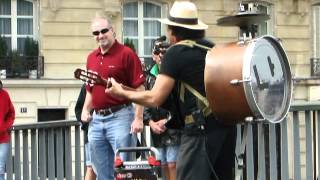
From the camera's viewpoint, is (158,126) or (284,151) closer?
(284,151)

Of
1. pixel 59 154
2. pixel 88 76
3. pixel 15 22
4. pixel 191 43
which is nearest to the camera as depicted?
pixel 191 43

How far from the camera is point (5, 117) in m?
10.5

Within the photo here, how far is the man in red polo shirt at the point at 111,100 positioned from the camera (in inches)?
293

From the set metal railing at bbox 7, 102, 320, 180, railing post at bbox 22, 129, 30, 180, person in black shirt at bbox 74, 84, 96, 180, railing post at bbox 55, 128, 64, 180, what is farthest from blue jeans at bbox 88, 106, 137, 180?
railing post at bbox 22, 129, 30, 180

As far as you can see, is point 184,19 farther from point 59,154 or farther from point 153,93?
point 59,154

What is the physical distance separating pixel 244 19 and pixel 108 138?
2.86 meters

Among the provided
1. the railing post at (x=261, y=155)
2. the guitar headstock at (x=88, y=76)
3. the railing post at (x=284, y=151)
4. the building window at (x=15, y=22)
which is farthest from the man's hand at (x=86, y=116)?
the building window at (x=15, y=22)

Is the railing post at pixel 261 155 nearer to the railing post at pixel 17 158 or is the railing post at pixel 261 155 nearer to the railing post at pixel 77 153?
the railing post at pixel 77 153

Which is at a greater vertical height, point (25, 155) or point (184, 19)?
point (184, 19)

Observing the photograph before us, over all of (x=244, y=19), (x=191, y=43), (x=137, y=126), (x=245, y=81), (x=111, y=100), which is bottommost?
(x=137, y=126)

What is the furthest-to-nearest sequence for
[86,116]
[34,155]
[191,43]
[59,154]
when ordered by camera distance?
[34,155]
[59,154]
[86,116]
[191,43]

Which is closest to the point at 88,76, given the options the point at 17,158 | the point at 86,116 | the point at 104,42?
the point at 104,42

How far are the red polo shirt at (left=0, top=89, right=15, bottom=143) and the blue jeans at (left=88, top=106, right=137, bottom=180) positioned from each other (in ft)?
8.78

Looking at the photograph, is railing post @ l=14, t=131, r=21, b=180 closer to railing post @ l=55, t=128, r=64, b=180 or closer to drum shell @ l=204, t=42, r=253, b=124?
railing post @ l=55, t=128, r=64, b=180
